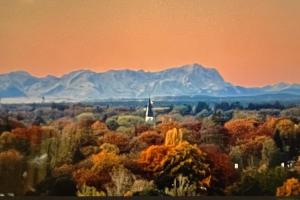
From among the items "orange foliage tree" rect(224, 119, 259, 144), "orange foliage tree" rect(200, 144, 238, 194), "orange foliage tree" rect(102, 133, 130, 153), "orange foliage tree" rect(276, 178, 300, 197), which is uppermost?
"orange foliage tree" rect(224, 119, 259, 144)

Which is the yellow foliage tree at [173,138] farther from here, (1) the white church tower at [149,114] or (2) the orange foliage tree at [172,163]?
(1) the white church tower at [149,114]

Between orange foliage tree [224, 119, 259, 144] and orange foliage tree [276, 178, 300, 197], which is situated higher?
orange foliage tree [224, 119, 259, 144]

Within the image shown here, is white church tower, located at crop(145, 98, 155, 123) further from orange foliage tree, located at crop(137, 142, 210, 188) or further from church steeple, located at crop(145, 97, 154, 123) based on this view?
orange foliage tree, located at crop(137, 142, 210, 188)

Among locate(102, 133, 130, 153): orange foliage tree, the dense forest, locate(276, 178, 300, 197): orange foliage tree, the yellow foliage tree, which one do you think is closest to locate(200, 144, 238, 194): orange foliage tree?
the dense forest

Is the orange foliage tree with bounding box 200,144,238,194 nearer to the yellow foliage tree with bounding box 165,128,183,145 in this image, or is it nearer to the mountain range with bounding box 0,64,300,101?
the yellow foliage tree with bounding box 165,128,183,145

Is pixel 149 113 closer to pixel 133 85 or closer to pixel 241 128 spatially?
pixel 133 85

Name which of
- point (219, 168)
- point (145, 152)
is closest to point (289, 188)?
point (219, 168)

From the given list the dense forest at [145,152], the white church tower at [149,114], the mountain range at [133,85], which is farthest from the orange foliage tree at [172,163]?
the mountain range at [133,85]
